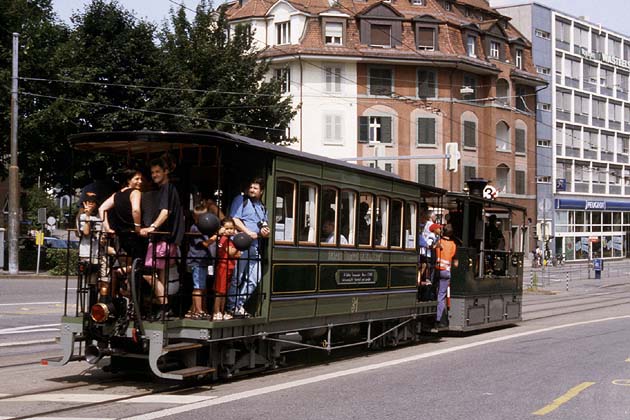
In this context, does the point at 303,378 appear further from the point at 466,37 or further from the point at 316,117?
the point at 466,37

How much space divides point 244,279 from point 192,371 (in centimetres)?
146

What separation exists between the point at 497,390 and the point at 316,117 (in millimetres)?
45008

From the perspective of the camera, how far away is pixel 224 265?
1120cm

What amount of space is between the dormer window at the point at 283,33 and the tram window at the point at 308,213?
44.4m

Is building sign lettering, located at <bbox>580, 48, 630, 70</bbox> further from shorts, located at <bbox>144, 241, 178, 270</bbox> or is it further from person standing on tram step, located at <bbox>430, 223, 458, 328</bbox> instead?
shorts, located at <bbox>144, 241, 178, 270</bbox>

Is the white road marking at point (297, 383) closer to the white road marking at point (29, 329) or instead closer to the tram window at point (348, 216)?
the tram window at point (348, 216)

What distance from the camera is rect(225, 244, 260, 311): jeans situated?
11312 millimetres

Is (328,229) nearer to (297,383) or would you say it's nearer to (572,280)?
(297,383)

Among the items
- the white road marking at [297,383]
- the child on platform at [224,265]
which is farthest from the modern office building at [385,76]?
the child on platform at [224,265]

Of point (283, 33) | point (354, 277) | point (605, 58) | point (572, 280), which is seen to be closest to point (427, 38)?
point (283, 33)

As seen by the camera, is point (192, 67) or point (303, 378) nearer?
point (303, 378)

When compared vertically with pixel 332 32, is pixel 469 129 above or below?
A: below

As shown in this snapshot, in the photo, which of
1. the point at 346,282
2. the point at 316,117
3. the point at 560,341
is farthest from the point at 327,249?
the point at 316,117

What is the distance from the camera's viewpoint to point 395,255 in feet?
50.7
